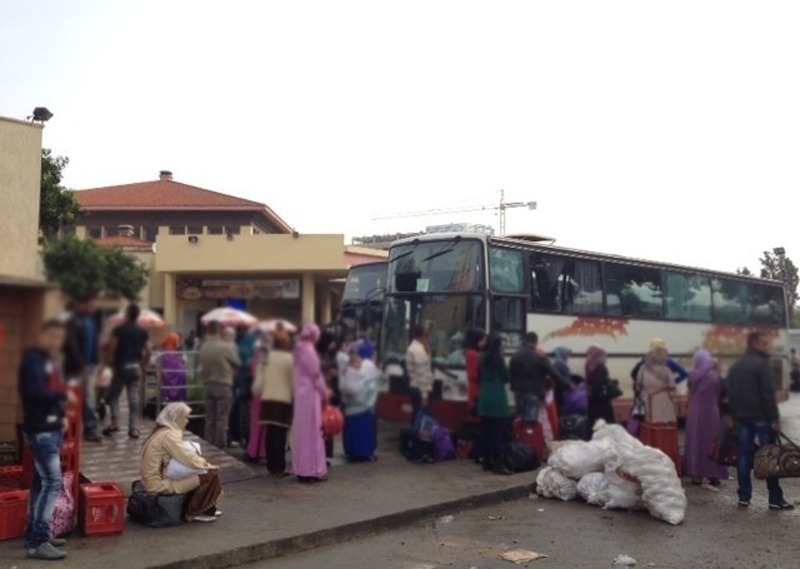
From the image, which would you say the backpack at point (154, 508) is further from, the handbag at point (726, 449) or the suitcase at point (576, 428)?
the handbag at point (726, 449)

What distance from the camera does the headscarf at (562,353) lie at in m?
5.46

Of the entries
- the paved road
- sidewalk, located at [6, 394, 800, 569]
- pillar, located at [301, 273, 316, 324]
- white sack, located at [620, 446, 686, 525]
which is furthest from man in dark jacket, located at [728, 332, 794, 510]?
pillar, located at [301, 273, 316, 324]

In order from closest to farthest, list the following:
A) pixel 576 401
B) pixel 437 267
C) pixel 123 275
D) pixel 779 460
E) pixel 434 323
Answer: pixel 123 275 → pixel 434 323 → pixel 437 267 → pixel 576 401 → pixel 779 460

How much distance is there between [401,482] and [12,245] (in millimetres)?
7491

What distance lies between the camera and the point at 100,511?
281 inches

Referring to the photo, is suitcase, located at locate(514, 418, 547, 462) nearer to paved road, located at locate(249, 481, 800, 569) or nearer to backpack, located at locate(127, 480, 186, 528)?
paved road, located at locate(249, 481, 800, 569)

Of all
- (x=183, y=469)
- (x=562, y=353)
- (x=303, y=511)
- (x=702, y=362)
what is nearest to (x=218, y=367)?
(x=562, y=353)

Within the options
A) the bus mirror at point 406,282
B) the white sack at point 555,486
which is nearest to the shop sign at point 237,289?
the bus mirror at point 406,282

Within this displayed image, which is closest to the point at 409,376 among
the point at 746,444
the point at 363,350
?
the point at 363,350

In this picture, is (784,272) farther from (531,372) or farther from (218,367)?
(218,367)

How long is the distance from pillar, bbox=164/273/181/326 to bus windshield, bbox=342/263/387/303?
0.74 meters

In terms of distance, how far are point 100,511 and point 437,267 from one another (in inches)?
182

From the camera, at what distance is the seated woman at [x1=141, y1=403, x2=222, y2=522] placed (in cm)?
582

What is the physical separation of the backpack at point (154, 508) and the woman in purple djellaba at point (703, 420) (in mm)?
4728
